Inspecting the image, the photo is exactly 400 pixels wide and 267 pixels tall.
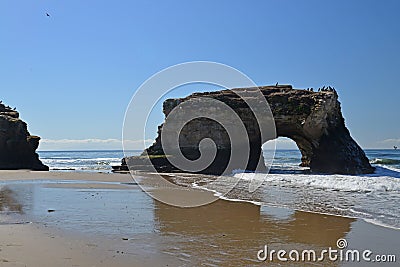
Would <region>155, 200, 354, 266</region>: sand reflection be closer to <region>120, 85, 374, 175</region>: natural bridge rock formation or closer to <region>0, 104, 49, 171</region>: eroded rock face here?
<region>120, 85, 374, 175</region>: natural bridge rock formation

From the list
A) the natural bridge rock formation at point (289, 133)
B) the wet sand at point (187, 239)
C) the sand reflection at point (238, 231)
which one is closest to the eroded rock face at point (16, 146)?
the natural bridge rock formation at point (289, 133)

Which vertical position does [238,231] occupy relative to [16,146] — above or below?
below

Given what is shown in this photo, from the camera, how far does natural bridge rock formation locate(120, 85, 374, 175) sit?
3197 cm

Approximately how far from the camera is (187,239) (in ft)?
23.0

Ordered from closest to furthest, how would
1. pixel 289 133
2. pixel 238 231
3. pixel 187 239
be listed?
pixel 187 239, pixel 238 231, pixel 289 133

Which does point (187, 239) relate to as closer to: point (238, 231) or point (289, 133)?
point (238, 231)

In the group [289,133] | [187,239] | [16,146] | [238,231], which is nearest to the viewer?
[187,239]

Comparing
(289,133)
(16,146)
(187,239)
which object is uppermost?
(289,133)

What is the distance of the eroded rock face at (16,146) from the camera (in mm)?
34897

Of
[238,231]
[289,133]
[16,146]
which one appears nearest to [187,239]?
[238,231]

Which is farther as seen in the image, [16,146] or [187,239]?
[16,146]

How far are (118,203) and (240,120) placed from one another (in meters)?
25.1

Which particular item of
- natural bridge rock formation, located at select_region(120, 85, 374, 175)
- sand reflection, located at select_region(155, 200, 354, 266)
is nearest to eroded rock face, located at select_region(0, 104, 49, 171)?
natural bridge rock formation, located at select_region(120, 85, 374, 175)

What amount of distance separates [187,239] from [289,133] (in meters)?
32.1
